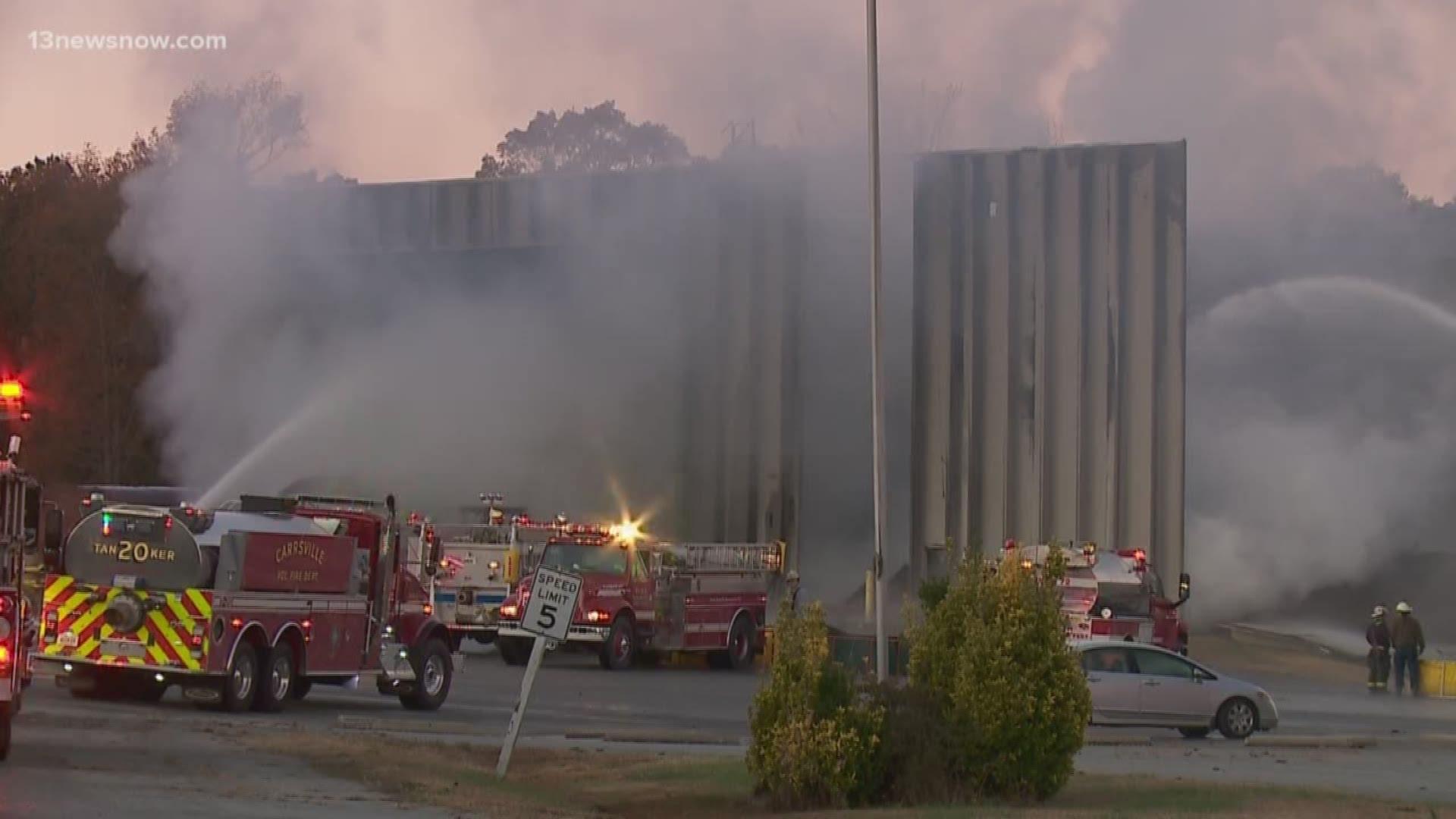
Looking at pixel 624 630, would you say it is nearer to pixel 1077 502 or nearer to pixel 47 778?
pixel 1077 502

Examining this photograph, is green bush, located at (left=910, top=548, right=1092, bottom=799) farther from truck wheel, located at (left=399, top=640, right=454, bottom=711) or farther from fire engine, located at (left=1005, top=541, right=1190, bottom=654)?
fire engine, located at (left=1005, top=541, right=1190, bottom=654)

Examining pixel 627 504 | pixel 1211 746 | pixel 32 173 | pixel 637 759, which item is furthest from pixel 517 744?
pixel 32 173

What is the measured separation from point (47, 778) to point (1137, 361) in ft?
82.4

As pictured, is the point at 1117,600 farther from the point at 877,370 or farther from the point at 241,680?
the point at 241,680

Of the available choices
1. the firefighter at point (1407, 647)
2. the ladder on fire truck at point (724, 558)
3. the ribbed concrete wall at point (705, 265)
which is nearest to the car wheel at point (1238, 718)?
the firefighter at point (1407, 647)

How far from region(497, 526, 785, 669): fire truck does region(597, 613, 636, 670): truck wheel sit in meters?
0.01

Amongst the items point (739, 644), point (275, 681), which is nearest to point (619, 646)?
point (739, 644)

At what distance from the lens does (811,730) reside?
13.8 m

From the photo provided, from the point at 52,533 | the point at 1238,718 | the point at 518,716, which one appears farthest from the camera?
the point at 1238,718

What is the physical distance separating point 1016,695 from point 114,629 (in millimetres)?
9573

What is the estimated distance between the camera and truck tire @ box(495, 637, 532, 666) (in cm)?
3112

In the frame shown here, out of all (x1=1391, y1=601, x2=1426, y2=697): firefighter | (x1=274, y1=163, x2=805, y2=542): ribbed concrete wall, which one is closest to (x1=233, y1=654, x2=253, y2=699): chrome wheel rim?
(x1=274, y1=163, x2=805, y2=542): ribbed concrete wall

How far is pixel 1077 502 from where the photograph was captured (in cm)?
3525

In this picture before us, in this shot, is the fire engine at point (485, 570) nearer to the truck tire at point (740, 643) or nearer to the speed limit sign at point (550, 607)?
the truck tire at point (740, 643)
